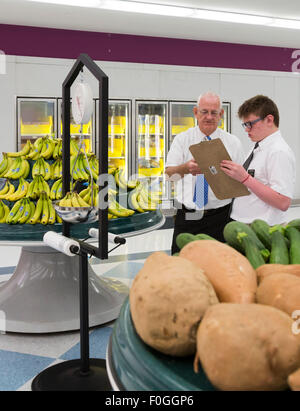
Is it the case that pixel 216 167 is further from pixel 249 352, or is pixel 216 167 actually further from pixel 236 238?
pixel 249 352

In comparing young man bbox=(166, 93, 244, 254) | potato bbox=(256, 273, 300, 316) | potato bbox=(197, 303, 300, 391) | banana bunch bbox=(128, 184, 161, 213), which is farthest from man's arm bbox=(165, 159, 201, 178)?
potato bbox=(197, 303, 300, 391)

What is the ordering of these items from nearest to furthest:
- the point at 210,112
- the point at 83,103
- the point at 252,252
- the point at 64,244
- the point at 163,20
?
the point at 252,252
the point at 64,244
the point at 83,103
the point at 210,112
the point at 163,20

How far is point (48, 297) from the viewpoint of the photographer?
3.28 metres

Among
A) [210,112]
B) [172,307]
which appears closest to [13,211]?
[210,112]

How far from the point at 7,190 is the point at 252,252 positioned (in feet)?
8.63

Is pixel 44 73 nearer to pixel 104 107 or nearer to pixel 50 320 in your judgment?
pixel 50 320

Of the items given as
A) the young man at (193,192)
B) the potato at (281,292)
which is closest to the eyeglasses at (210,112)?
the young man at (193,192)

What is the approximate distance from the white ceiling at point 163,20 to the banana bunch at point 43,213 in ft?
13.0

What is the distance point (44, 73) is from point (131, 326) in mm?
6968

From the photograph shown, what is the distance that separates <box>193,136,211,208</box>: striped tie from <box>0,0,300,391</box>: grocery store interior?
112cm

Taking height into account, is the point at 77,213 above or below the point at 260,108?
below

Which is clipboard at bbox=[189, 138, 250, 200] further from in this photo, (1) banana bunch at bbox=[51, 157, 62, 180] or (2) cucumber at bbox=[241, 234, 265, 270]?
(2) cucumber at bbox=[241, 234, 265, 270]

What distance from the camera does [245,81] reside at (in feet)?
29.1
